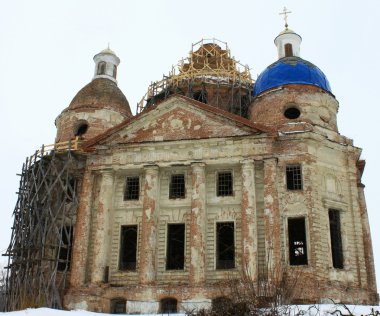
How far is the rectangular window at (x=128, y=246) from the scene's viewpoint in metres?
23.5

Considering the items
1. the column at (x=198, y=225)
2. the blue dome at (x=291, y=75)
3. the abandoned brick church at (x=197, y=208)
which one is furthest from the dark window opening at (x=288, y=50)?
the column at (x=198, y=225)

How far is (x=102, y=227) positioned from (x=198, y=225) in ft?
14.1

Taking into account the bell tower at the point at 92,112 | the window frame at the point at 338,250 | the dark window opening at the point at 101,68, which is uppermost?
the dark window opening at the point at 101,68

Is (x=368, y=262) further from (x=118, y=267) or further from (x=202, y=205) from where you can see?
(x=118, y=267)

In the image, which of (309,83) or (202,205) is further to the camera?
(309,83)

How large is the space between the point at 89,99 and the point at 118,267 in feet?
31.5

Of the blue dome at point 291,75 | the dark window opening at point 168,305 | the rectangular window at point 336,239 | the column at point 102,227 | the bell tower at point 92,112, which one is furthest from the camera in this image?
the bell tower at point 92,112

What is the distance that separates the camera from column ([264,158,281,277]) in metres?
21.0

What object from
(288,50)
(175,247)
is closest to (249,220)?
(175,247)

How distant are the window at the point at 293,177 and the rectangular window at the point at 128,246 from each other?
7.09 meters

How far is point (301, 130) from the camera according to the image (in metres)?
23.4

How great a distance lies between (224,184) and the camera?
77.9 ft

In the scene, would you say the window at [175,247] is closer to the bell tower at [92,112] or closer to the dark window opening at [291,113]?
the bell tower at [92,112]

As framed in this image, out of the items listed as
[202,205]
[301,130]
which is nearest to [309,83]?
[301,130]
